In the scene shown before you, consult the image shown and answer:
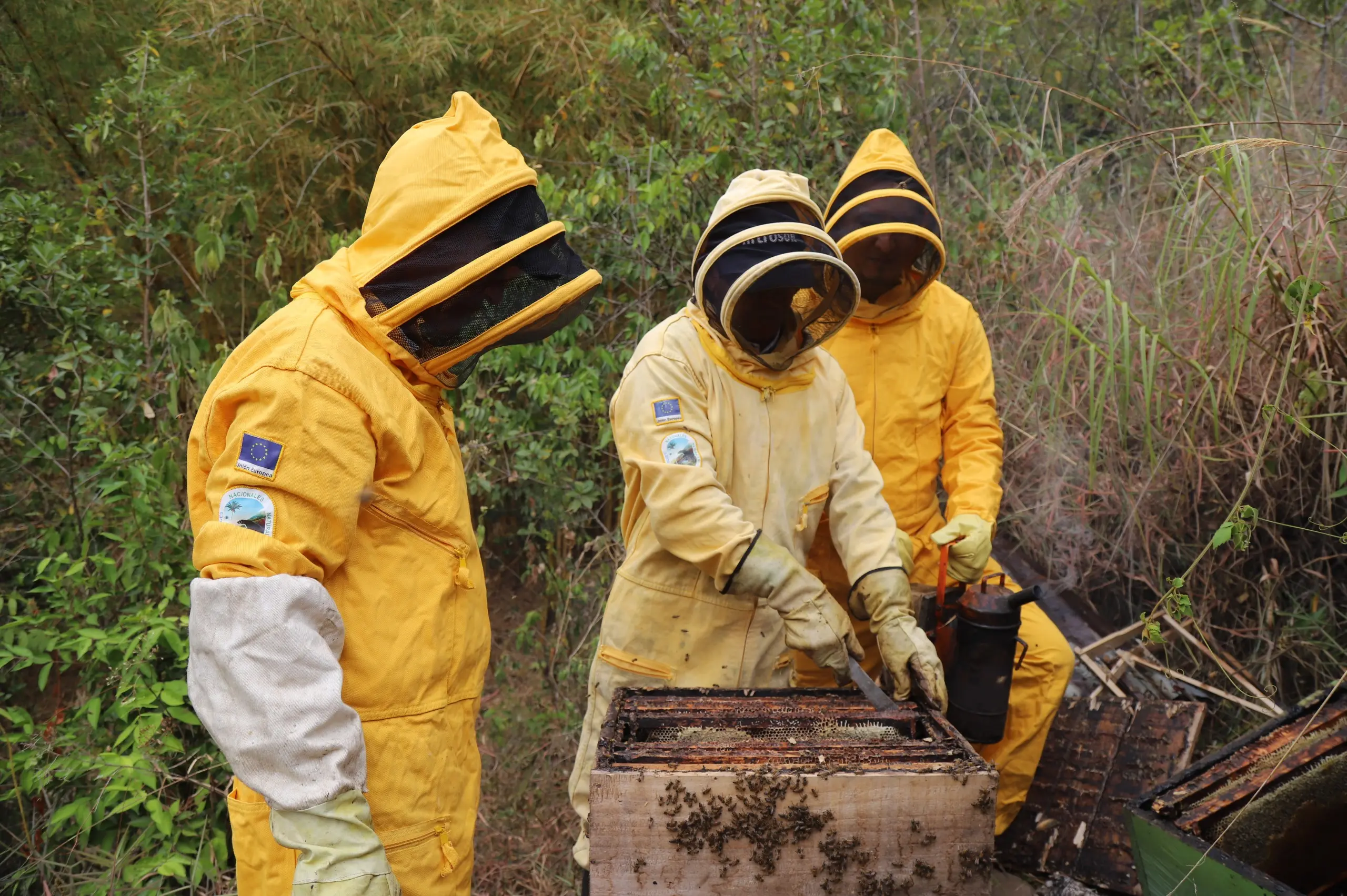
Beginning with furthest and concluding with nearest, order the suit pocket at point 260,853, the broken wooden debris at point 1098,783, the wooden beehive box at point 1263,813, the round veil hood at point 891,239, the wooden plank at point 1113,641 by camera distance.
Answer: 1. the wooden plank at point 1113,641
2. the round veil hood at point 891,239
3. the broken wooden debris at point 1098,783
4. the wooden beehive box at point 1263,813
5. the suit pocket at point 260,853

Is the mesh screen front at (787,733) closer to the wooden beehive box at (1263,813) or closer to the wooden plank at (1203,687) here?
the wooden beehive box at (1263,813)

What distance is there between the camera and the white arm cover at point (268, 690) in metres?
1.47

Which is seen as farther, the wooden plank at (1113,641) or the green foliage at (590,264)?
the wooden plank at (1113,641)

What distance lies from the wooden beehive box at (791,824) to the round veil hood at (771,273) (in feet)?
4.18

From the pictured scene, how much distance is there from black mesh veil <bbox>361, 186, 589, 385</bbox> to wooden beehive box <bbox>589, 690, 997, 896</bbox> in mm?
996

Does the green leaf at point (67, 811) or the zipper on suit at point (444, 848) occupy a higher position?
the zipper on suit at point (444, 848)

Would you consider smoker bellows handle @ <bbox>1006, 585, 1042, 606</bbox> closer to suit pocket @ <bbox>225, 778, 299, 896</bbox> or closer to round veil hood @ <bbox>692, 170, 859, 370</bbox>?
round veil hood @ <bbox>692, 170, 859, 370</bbox>

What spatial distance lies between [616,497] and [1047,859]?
2.99m

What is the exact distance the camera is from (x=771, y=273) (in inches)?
100

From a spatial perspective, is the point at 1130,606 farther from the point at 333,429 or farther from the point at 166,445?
the point at 166,445

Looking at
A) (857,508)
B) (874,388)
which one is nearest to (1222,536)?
(857,508)

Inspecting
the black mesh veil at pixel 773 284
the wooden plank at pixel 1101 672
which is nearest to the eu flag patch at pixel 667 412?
the black mesh veil at pixel 773 284

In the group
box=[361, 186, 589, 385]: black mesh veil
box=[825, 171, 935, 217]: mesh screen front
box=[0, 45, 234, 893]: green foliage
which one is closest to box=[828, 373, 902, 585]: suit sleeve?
box=[825, 171, 935, 217]: mesh screen front

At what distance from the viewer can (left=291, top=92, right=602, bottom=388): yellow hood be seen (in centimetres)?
182
